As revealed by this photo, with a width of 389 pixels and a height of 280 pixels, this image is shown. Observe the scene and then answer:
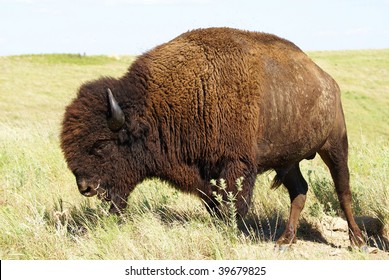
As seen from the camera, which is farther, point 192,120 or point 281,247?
point 281,247

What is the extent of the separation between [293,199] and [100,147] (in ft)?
7.69

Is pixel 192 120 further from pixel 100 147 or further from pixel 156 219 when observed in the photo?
pixel 156 219

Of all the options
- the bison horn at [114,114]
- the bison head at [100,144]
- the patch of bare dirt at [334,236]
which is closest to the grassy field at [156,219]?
the patch of bare dirt at [334,236]

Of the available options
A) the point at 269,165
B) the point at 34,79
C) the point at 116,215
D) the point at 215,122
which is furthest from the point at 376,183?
the point at 34,79

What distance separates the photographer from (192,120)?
561cm

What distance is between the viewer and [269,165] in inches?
234

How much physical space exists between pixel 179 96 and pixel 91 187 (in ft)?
4.12

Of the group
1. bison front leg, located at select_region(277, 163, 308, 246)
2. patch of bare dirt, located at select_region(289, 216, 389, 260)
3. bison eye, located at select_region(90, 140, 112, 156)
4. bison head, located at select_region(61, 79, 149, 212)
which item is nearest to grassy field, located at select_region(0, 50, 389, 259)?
patch of bare dirt, located at select_region(289, 216, 389, 260)

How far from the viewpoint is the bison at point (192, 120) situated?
5.57m

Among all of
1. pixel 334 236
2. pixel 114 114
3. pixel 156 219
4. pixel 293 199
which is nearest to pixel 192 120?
pixel 114 114

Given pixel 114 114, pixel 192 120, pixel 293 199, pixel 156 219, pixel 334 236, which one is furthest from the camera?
pixel 334 236

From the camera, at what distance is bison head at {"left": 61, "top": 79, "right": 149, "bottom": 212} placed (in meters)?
5.58
